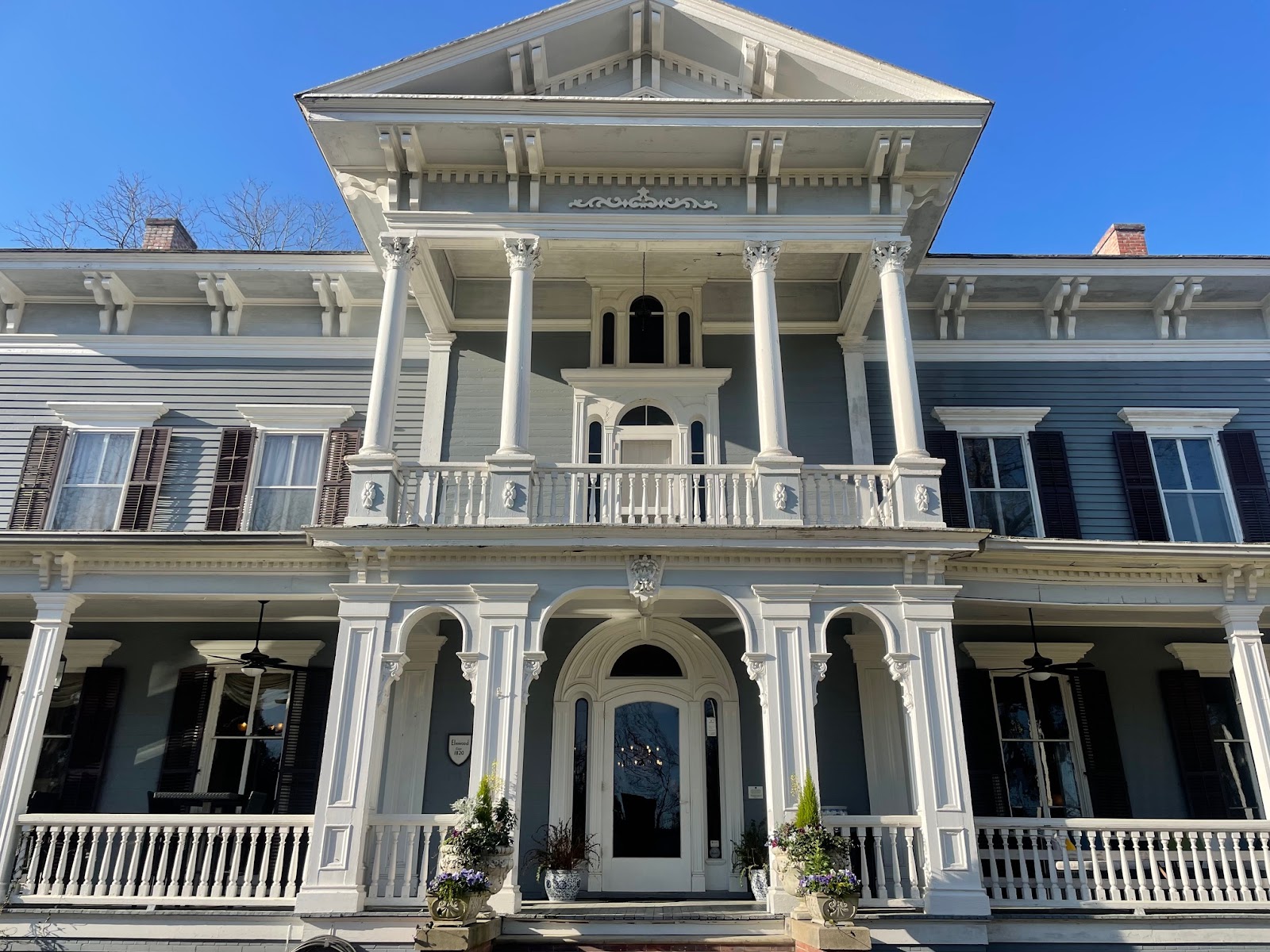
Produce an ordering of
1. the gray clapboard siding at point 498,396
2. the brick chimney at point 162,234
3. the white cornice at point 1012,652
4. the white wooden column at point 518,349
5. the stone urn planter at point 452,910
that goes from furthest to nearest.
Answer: the brick chimney at point 162,234
the gray clapboard siding at point 498,396
the white cornice at point 1012,652
the white wooden column at point 518,349
the stone urn planter at point 452,910

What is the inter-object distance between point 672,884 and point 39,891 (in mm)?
Answer: 6856

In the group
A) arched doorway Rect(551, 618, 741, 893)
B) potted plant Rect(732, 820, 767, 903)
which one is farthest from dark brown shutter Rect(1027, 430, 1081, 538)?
potted plant Rect(732, 820, 767, 903)

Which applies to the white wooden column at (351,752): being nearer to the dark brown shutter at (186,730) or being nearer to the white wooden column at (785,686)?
the dark brown shutter at (186,730)

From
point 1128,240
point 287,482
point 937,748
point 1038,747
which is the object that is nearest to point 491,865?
point 937,748

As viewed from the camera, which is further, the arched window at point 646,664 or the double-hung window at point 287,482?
the double-hung window at point 287,482

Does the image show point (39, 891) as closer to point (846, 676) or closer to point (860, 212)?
point (846, 676)

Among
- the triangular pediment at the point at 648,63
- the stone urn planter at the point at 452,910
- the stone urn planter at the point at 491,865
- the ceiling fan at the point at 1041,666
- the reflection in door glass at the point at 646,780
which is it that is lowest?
the stone urn planter at the point at 452,910

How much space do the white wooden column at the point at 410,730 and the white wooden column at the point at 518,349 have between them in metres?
3.07

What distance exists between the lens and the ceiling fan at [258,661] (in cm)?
1134

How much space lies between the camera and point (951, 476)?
13.2m

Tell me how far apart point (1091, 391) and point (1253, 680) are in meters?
4.99

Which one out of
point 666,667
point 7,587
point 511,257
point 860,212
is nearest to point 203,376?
point 7,587

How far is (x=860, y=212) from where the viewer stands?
457 inches

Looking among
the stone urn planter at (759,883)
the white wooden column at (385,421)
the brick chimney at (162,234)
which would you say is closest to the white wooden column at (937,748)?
the stone urn planter at (759,883)
